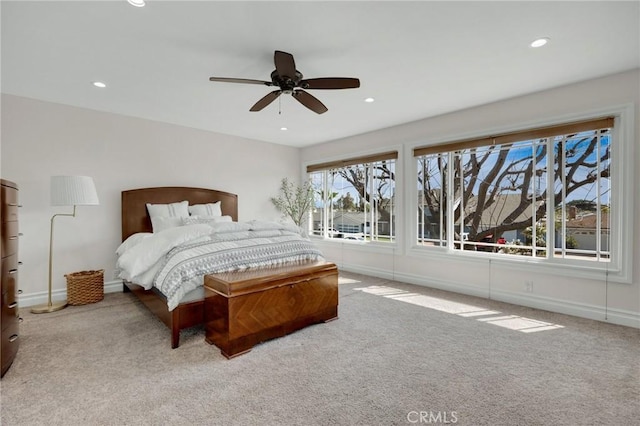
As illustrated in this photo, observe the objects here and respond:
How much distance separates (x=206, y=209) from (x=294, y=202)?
202 centimetres

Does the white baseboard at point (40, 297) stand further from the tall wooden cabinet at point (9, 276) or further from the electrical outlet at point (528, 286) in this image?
the electrical outlet at point (528, 286)

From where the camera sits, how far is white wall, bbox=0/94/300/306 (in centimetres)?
354

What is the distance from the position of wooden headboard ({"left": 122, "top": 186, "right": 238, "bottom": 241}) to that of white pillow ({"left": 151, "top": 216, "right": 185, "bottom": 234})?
0.81 ft

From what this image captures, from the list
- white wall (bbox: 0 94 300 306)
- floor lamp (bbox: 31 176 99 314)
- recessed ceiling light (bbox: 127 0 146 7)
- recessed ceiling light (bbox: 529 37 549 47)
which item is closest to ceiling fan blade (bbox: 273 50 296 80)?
recessed ceiling light (bbox: 127 0 146 7)

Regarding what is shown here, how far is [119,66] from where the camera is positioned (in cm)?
281

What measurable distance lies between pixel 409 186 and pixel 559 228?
1.91 metres

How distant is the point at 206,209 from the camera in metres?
4.66

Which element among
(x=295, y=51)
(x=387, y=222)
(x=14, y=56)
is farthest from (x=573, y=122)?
(x=14, y=56)

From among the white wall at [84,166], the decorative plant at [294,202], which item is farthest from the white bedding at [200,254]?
the decorative plant at [294,202]

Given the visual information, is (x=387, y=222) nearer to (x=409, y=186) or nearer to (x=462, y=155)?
(x=409, y=186)

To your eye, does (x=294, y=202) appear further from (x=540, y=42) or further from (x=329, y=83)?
(x=540, y=42)

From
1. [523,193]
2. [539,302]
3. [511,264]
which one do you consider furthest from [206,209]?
[539,302]

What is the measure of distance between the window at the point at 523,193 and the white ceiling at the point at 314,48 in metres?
0.64

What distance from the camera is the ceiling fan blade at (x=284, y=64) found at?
7.36 ft
